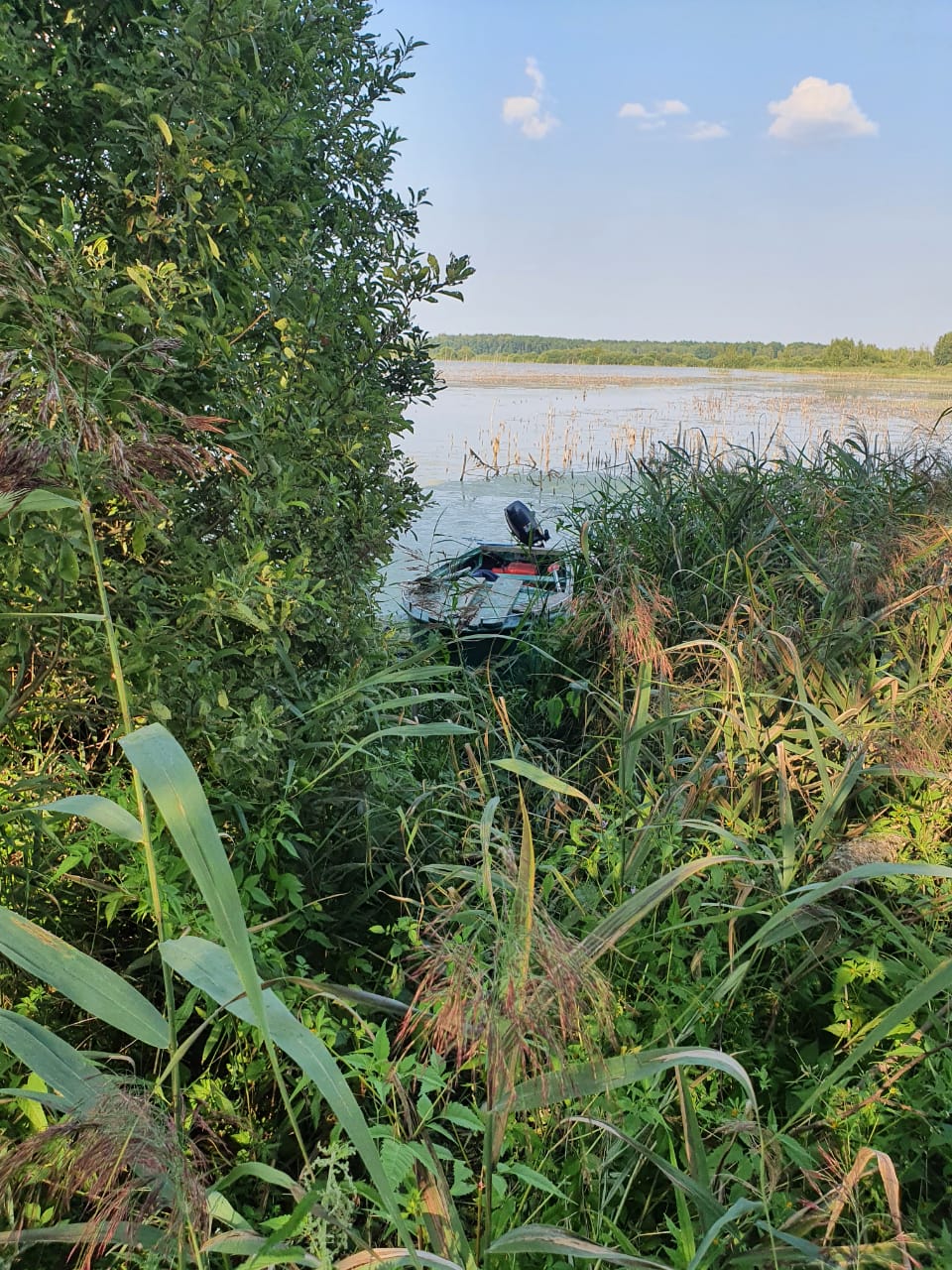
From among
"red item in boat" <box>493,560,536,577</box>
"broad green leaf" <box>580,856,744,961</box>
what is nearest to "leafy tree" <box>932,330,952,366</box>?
"red item in boat" <box>493,560,536,577</box>

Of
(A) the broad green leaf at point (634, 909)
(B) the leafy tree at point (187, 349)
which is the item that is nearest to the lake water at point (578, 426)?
(B) the leafy tree at point (187, 349)

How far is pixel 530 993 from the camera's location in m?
0.90

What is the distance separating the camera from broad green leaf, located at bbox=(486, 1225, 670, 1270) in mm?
914

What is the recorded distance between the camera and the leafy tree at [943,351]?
53.3 ft

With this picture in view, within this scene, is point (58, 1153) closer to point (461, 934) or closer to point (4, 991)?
point (461, 934)

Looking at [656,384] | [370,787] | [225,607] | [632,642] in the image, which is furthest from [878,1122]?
[656,384]

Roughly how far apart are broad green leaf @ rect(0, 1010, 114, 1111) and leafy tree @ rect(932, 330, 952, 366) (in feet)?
59.0

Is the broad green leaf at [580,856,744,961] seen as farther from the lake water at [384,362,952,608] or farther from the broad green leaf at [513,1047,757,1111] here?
the lake water at [384,362,952,608]

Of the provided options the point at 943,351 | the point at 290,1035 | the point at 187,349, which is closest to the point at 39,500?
the point at 290,1035

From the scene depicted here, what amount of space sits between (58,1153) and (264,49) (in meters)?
2.20

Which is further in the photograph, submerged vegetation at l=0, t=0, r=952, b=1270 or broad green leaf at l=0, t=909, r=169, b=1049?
submerged vegetation at l=0, t=0, r=952, b=1270

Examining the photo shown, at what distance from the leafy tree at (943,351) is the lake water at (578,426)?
1.70 ft

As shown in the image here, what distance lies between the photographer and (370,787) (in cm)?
214

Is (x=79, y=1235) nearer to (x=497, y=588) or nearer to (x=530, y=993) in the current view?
(x=530, y=993)
